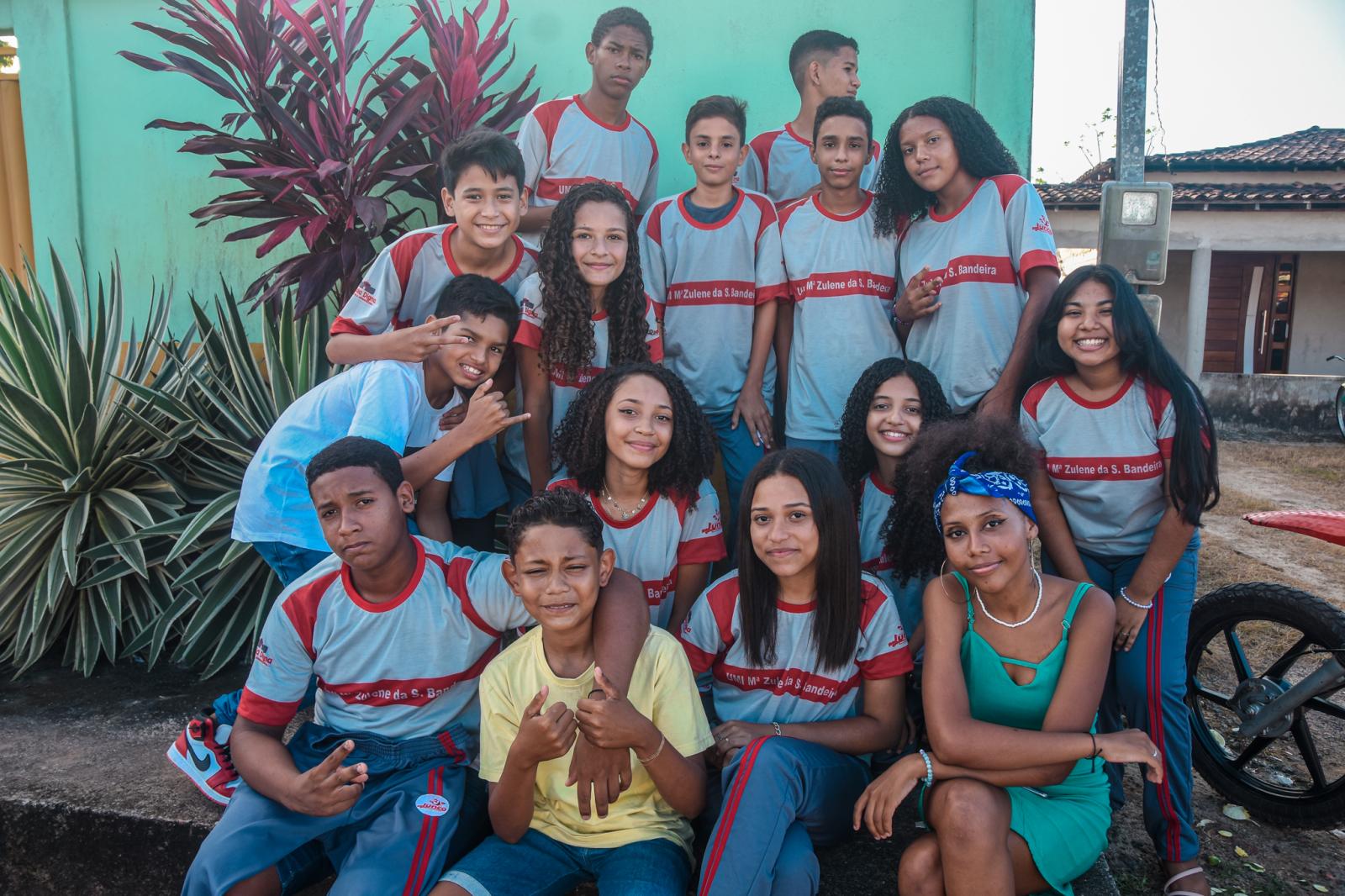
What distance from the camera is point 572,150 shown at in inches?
160

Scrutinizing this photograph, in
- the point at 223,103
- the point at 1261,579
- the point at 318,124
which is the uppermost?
the point at 223,103

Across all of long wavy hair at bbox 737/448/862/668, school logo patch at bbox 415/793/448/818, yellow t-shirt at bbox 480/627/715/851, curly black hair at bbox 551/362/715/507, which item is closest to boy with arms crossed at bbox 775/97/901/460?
curly black hair at bbox 551/362/715/507

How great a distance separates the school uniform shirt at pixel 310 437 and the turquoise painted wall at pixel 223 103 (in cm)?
267

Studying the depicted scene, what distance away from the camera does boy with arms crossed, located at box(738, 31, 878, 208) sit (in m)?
4.23

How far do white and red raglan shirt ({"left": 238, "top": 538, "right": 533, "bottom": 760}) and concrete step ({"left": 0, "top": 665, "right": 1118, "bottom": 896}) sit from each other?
1.65 ft

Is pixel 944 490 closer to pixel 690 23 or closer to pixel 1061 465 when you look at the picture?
pixel 1061 465

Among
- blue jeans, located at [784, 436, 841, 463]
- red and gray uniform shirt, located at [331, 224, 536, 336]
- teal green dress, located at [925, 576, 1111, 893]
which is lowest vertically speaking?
teal green dress, located at [925, 576, 1111, 893]

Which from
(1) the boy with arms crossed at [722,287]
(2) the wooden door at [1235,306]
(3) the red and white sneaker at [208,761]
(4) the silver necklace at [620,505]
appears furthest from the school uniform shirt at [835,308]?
(2) the wooden door at [1235,306]

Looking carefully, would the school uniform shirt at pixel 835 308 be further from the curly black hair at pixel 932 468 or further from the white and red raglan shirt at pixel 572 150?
the white and red raglan shirt at pixel 572 150

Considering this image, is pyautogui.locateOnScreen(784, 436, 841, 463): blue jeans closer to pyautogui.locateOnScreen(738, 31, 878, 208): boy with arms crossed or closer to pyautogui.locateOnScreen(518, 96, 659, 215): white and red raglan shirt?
pyautogui.locateOnScreen(738, 31, 878, 208): boy with arms crossed

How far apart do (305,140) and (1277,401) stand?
40.8 ft

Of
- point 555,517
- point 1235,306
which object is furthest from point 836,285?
point 1235,306

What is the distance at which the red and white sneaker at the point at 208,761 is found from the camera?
2701 mm

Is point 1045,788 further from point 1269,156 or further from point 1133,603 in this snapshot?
point 1269,156
